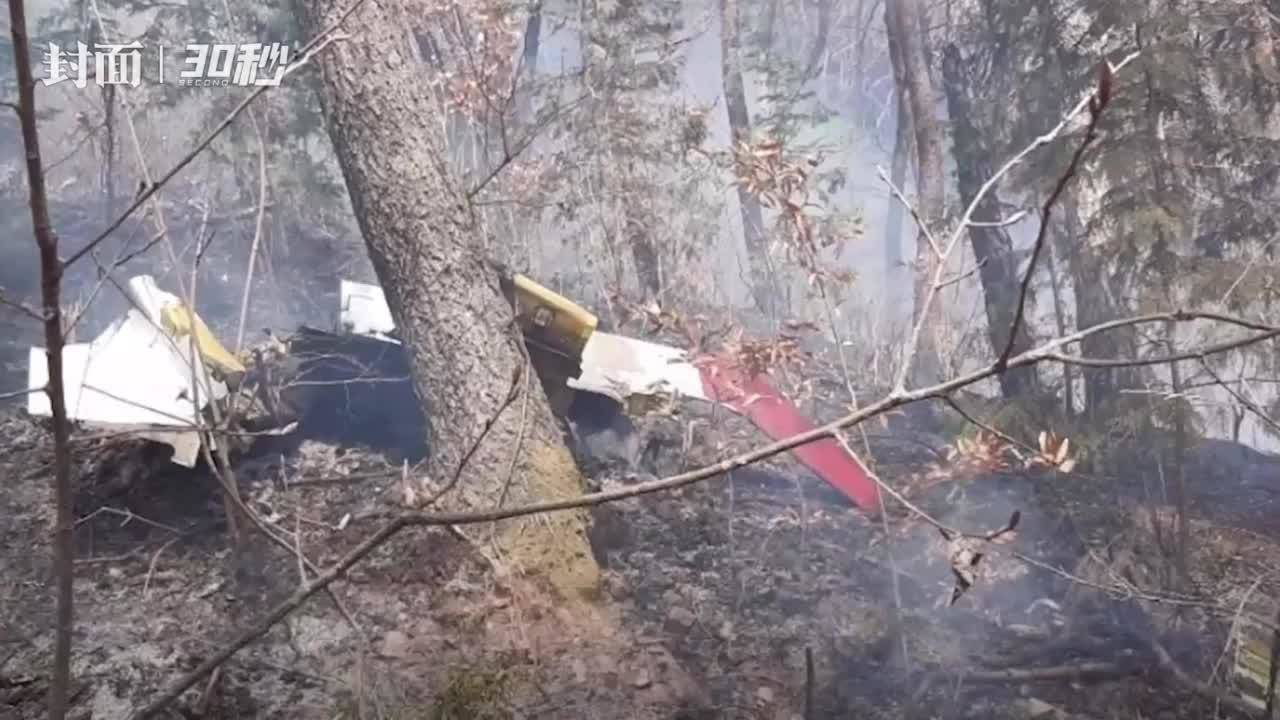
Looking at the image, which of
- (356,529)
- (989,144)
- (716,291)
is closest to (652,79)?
(716,291)

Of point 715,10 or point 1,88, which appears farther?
point 715,10

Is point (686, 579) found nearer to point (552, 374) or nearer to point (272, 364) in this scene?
point (552, 374)

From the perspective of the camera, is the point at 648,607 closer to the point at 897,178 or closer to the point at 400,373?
the point at 400,373

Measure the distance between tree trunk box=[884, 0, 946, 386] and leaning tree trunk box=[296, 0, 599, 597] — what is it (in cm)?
430

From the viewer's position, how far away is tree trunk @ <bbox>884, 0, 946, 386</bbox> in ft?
23.0

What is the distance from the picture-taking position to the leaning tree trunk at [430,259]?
3.44 metres

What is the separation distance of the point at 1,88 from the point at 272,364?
882 cm

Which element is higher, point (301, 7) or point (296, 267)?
point (301, 7)

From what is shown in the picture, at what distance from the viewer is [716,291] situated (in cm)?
921

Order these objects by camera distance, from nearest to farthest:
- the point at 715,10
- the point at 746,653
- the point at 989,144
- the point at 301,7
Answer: the point at 746,653 → the point at 301,7 → the point at 989,144 → the point at 715,10

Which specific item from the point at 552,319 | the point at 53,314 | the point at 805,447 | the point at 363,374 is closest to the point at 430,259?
the point at 552,319

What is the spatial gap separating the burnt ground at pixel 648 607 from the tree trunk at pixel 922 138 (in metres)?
2.80

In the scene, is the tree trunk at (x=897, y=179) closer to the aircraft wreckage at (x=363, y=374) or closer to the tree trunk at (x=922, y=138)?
the tree trunk at (x=922, y=138)

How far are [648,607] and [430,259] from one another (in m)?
1.64
